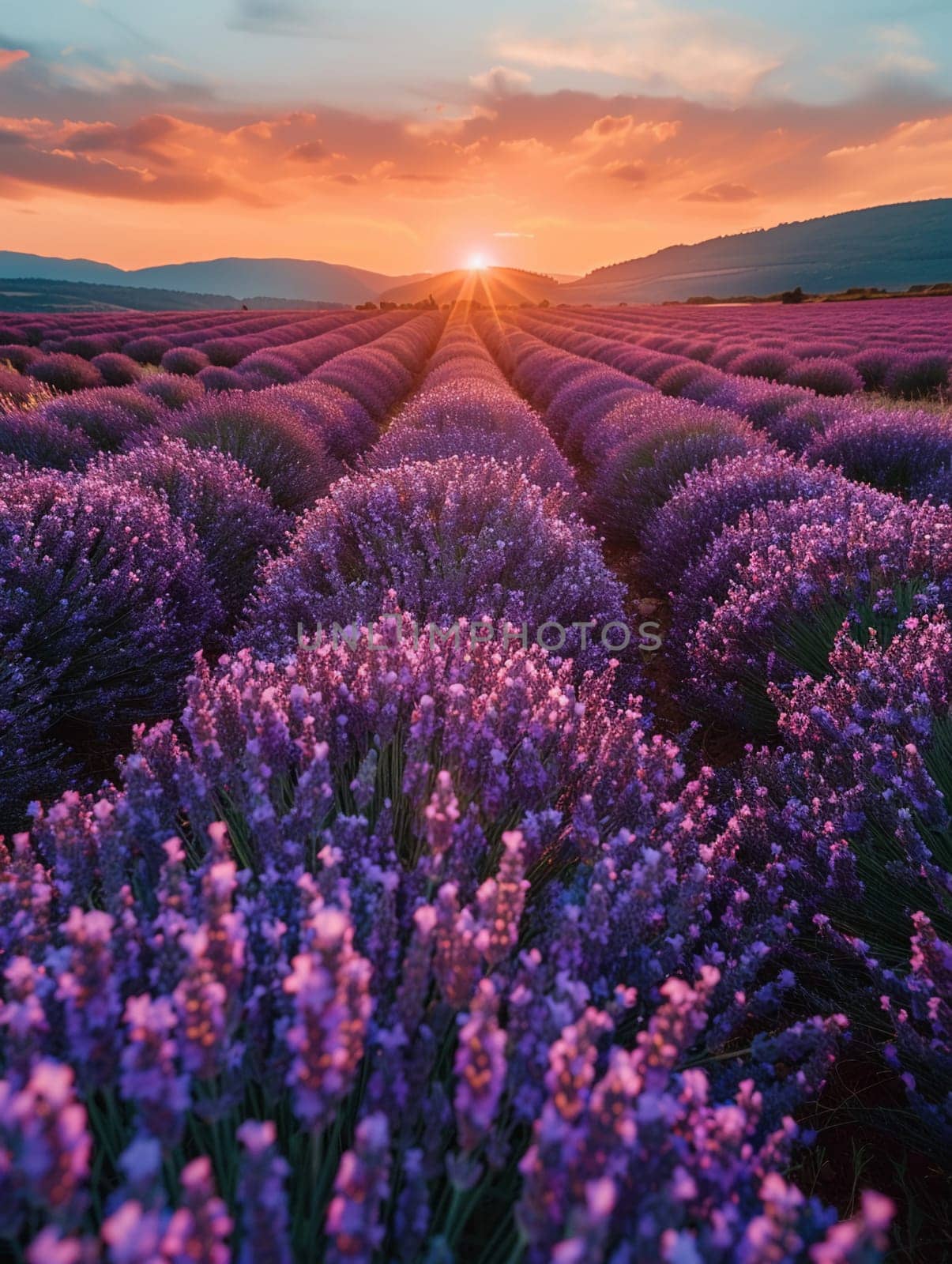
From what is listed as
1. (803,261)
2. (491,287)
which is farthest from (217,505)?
(803,261)

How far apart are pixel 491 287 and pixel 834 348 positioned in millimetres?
117920

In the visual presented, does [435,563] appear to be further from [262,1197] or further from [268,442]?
[268,442]

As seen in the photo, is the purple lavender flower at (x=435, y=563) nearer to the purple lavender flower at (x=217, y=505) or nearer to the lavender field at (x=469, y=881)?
the lavender field at (x=469, y=881)

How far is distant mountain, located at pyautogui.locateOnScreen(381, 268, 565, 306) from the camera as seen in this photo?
114 m

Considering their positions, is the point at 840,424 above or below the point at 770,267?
below

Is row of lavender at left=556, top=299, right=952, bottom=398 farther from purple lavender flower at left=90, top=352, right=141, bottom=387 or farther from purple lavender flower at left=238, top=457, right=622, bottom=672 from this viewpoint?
purple lavender flower at left=90, top=352, right=141, bottom=387

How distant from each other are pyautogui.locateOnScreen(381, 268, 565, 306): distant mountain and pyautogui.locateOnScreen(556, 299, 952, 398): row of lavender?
87382mm

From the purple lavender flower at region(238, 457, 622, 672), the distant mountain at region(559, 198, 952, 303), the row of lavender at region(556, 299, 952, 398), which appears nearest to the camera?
the purple lavender flower at region(238, 457, 622, 672)

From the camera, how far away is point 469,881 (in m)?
1.31

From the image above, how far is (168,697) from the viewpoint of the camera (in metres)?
3.26

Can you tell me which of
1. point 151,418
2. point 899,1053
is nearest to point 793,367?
point 151,418

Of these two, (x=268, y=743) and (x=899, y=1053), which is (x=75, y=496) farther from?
(x=899, y=1053)

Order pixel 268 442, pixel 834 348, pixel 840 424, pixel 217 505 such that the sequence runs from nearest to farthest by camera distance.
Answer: pixel 217 505
pixel 268 442
pixel 840 424
pixel 834 348

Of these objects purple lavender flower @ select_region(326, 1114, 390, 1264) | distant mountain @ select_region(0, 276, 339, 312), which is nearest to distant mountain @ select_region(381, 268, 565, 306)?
distant mountain @ select_region(0, 276, 339, 312)
